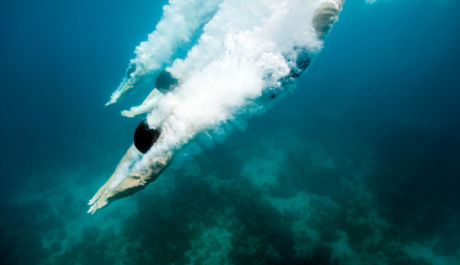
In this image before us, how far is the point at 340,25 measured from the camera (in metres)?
100

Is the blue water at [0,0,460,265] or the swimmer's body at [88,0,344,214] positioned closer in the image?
the swimmer's body at [88,0,344,214]

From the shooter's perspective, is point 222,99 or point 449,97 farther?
point 449,97

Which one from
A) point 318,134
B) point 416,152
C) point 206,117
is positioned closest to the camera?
point 206,117

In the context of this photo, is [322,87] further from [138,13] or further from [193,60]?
[138,13]

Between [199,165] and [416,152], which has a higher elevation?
[416,152]

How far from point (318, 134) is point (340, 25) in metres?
104

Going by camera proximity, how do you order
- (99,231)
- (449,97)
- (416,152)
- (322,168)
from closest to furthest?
1. (99,231)
2. (322,168)
3. (416,152)
4. (449,97)

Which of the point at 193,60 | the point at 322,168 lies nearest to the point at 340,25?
the point at 322,168

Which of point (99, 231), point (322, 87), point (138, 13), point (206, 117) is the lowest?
point (99, 231)

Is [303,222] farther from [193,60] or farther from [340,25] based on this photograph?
[340,25]

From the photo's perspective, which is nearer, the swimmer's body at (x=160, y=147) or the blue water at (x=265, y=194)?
the swimmer's body at (x=160, y=147)

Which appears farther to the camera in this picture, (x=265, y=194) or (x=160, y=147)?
(x=265, y=194)

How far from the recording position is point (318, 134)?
850 inches

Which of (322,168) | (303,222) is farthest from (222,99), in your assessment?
(322,168)
